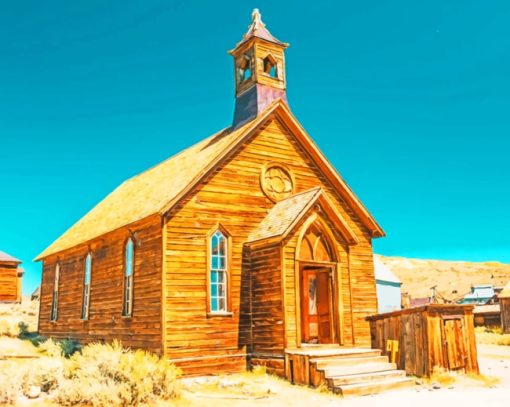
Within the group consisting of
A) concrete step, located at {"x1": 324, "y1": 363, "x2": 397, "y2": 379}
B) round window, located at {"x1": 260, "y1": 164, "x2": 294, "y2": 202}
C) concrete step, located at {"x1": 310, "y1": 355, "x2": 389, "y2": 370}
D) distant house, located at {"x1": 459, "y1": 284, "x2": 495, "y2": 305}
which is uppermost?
round window, located at {"x1": 260, "y1": 164, "x2": 294, "y2": 202}

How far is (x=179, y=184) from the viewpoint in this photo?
628 inches

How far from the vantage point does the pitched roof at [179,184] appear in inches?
628

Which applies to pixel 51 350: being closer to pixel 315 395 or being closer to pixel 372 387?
pixel 315 395

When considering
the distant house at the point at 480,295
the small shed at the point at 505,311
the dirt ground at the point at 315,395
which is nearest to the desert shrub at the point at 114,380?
the dirt ground at the point at 315,395

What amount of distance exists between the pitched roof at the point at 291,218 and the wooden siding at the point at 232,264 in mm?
461

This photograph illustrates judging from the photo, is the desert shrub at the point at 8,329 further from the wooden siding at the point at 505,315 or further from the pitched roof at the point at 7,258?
the wooden siding at the point at 505,315

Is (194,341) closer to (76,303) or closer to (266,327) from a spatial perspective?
(266,327)

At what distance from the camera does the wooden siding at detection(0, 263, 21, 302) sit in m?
39.8

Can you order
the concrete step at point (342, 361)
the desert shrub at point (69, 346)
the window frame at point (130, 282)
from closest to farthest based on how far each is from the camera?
the concrete step at point (342, 361)
the window frame at point (130, 282)
the desert shrub at point (69, 346)

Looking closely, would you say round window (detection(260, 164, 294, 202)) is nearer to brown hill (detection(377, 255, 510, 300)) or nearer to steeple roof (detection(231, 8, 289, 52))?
steeple roof (detection(231, 8, 289, 52))

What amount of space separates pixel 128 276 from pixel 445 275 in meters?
77.4

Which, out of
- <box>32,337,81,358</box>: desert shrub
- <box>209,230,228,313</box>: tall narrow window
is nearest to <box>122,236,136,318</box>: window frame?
<box>209,230,228,313</box>: tall narrow window

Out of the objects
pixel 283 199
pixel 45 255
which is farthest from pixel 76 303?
pixel 283 199

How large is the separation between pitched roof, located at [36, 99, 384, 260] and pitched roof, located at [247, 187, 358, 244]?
2.30 metres
